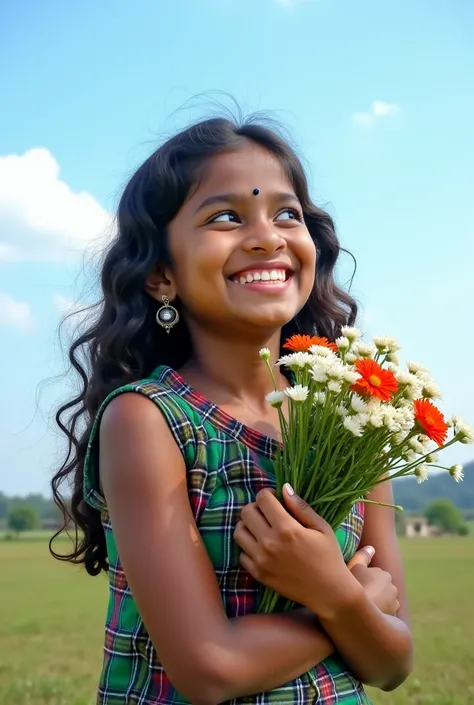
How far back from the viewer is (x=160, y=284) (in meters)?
2.53

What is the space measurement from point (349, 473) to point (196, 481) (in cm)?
39

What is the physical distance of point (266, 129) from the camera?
261 cm

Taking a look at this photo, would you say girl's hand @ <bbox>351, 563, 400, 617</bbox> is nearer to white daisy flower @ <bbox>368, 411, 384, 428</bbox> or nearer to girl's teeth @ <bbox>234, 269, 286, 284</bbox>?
white daisy flower @ <bbox>368, 411, 384, 428</bbox>

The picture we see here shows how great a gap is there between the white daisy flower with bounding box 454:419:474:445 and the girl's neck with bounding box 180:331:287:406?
0.64m

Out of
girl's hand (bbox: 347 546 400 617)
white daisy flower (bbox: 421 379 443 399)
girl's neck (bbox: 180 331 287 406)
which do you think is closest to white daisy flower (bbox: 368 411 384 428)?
white daisy flower (bbox: 421 379 443 399)

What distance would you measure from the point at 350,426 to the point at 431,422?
0.23 metres

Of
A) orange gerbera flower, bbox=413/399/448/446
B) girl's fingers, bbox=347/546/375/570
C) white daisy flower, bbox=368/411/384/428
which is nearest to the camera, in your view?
white daisy flower, bbox=368/411/384/428

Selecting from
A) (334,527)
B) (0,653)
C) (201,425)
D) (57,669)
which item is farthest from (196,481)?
(0,653)

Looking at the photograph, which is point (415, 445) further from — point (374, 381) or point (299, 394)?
point (299, 394)

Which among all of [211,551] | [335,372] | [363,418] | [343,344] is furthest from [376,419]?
[211,551]

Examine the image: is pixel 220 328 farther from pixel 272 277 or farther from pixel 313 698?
pixel 313 698

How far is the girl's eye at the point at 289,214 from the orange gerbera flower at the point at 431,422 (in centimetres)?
74

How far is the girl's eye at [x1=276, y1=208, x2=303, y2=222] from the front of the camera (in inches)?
97.2

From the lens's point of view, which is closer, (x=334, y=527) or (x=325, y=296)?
(x=334, y=527)
